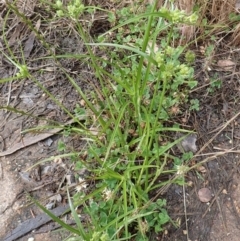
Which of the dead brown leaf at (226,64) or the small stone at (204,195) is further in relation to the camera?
the dead brown leaf at (226,64)

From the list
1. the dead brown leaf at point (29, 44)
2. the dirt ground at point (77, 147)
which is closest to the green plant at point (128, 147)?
the dirt ground at point (77, 147)

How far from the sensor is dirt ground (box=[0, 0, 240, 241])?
152 cm

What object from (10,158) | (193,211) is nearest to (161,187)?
(193,211)

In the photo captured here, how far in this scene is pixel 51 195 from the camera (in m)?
1.59

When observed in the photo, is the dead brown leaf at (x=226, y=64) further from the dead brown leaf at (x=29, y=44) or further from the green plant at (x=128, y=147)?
the dead brown leaf at (x=29, y=44)

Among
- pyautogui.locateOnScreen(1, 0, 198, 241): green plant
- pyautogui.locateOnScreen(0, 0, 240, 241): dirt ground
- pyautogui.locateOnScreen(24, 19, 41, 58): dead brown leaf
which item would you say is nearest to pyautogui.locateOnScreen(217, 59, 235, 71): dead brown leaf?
pyautogui.locateOnScreen(0, 0, 240, 241): dirt ground

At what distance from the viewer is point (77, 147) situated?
1682mm

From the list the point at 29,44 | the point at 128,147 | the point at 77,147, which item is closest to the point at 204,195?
the point at 128,147

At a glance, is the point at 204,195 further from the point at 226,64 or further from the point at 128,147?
the point at 226,64

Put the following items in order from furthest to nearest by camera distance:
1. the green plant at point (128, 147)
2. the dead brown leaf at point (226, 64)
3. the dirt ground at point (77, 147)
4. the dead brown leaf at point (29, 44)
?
the dead brown leaf at point (29, 44)
the dead brown leaf at point (226, 64)
the dirt ground at point (77, 147)
the green plant at point (128, 147)

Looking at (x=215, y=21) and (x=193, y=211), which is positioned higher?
(x=215, y=21)

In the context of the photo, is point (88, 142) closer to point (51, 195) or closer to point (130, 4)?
point (51, 195)

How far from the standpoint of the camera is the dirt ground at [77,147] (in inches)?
60.0

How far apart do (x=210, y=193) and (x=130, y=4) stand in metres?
0.96
